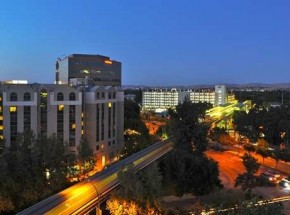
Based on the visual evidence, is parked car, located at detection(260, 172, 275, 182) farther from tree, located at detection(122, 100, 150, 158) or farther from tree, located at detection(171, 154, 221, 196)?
tree, located at detection(122, 100, 150, 158)

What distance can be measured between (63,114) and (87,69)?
2133 inches

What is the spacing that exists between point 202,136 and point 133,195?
22083 mm

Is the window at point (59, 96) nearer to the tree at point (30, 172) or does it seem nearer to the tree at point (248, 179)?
the tree at point (30, 172)

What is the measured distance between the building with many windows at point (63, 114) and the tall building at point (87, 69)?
146ft

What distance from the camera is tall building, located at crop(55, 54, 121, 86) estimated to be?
318 feet

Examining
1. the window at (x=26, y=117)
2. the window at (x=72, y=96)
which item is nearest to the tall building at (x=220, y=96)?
the window at (x=72, y=96)

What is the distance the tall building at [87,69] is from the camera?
3821 inches

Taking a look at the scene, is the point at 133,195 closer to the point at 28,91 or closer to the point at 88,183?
the point at 88,183

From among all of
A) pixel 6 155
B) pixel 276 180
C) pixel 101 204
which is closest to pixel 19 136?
pixel 6 155

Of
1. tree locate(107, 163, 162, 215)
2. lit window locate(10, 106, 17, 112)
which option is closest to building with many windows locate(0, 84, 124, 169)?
lit window locate(10, 106, 17, 112)

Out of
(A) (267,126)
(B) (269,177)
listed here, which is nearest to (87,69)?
(A) (267,126)

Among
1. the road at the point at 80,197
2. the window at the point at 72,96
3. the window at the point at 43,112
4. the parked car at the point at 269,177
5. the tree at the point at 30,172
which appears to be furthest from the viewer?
the window at the point at 72,96

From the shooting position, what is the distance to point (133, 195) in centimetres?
2402

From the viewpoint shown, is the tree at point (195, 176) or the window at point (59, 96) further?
the window at point (59, 96)
